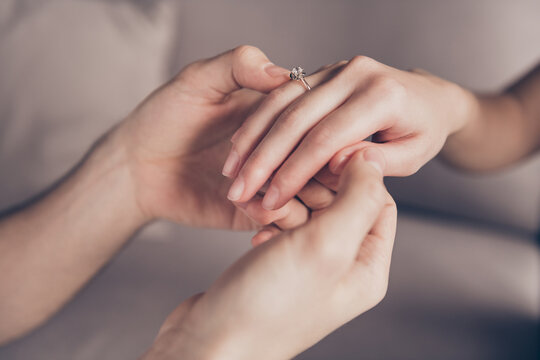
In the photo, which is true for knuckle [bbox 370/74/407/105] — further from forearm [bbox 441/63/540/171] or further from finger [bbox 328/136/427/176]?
forearm [bbox 441/63/540/171]

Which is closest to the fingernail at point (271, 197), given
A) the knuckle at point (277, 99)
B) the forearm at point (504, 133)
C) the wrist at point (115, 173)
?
the knuckle at point (277, 99)

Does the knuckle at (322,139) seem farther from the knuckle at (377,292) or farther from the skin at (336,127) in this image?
the knuckle at (377,292)

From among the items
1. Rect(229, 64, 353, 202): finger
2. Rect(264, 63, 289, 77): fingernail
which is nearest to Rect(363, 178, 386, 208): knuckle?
Rect(229, 64, 353, 202): finger

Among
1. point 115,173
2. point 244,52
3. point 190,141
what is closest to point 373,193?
point 244,52

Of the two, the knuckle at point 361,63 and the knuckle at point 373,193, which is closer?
the knuckle at point 373,193

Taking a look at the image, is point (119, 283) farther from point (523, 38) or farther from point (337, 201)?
point (523, 38)

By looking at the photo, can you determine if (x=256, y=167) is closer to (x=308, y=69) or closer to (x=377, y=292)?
(x=377, y=292)

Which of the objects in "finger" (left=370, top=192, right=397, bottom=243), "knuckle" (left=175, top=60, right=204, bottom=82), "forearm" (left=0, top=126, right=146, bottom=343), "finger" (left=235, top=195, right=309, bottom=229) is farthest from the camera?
"forearm" (left=0, top=126, right=146, bottom=343)
